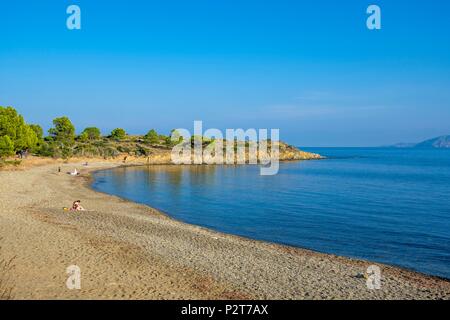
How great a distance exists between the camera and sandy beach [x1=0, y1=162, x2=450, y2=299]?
14391mm

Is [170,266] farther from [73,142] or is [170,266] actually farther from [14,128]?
[73,142]

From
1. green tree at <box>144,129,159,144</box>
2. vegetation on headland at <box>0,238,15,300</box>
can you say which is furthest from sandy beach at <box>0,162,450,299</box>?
green tree at <box>144,129,159,144</box>

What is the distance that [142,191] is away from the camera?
5203cm

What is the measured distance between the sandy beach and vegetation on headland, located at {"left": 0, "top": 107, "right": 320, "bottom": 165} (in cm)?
4082

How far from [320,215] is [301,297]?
21007 millimetres

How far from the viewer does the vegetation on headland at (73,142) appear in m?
62.2

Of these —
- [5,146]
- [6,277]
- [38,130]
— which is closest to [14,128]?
[5,146]

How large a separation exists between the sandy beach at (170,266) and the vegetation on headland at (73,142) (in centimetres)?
4082

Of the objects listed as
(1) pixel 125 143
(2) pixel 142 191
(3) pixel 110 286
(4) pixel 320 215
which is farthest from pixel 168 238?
(1) pixel 125 143

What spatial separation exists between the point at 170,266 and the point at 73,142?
94.8 metres

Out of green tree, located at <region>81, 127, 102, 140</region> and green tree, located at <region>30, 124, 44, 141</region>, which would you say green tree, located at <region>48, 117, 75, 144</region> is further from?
green tree, located at <region>81, 127, 102, 140</region>

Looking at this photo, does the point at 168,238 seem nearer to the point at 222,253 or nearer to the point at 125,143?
the point at 222,253

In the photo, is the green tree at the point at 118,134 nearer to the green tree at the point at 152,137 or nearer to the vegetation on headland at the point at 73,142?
the vegetation on headland at the point at 73,142

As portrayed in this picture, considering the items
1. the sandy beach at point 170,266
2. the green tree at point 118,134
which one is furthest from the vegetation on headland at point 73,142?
the sandy beach at point 170,266
